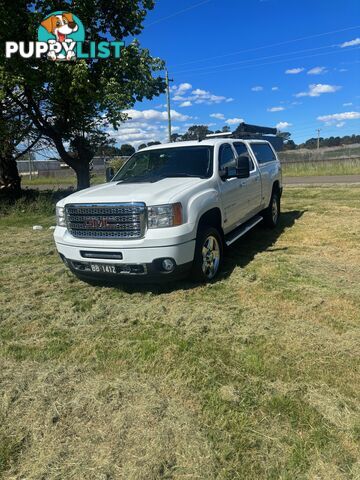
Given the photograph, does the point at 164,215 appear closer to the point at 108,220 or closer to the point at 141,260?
the point at 141,260

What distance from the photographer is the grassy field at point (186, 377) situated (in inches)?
92.0

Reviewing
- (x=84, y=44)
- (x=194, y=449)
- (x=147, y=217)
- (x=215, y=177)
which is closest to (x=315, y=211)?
(x=215, y=177)

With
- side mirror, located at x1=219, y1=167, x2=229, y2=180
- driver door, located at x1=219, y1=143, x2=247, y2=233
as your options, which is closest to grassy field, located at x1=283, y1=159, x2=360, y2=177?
driver door, located at x1=219, y1=143, x2=247, y2=233

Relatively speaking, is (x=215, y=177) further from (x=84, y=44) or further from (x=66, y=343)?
(x=84, y=44)

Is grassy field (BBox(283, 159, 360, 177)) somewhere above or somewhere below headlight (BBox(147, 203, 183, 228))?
above

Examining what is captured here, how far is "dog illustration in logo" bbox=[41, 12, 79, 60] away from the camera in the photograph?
420 inches

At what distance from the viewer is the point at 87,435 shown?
2.56m

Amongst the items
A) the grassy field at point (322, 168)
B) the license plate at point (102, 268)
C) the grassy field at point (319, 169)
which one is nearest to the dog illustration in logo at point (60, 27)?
the license plate at point (102, 268)

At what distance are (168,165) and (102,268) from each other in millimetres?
2083

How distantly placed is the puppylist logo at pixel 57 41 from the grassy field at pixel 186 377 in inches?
300

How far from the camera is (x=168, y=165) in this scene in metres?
5.98

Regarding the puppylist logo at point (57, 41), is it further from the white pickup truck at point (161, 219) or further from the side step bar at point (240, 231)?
the side step bar at point (240, 231)

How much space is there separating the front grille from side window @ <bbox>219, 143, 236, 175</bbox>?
185 centimetres

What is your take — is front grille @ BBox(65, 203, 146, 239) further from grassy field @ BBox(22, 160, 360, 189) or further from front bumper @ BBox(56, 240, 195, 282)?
grassy field @ BBox(22, 160, 360, 189)
